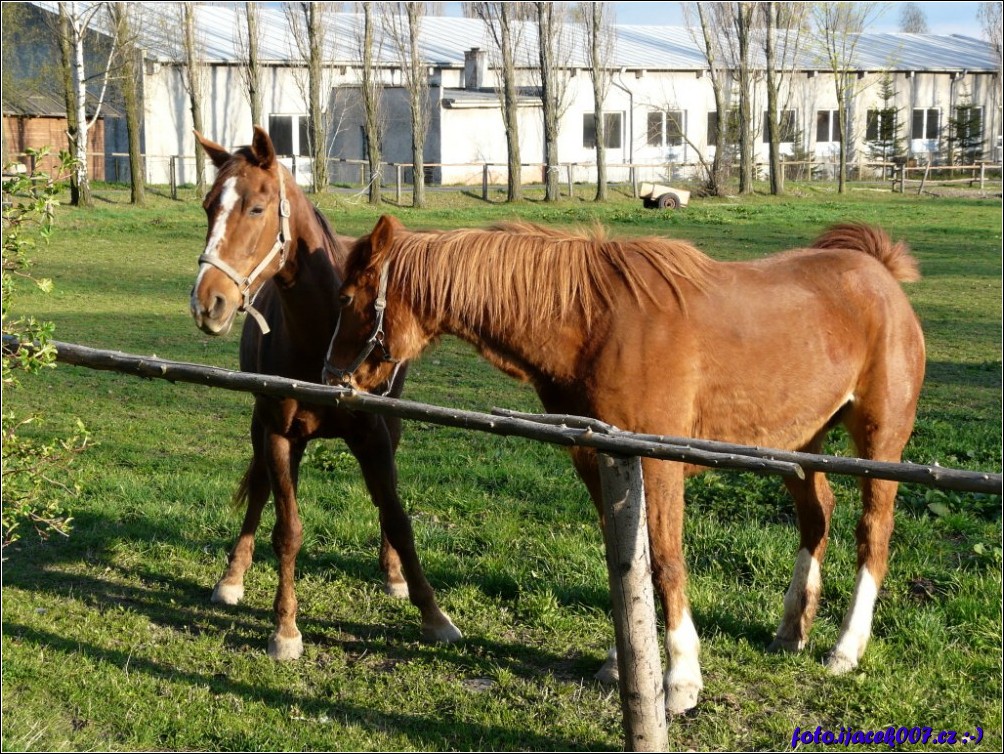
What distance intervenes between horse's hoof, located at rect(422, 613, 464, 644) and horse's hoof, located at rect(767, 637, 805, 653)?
1.41m

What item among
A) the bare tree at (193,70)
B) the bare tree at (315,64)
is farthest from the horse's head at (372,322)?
the bare tree at (193,70)

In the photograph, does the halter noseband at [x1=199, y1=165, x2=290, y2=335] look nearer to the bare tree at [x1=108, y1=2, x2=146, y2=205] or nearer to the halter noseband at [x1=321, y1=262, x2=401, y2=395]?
the halter noseband at [x1=321, y1=262, x2=401, y2=395]

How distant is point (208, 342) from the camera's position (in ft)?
39.5

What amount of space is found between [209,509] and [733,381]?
3661mm

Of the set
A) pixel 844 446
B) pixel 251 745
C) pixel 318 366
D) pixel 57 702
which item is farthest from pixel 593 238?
pixel 844 446

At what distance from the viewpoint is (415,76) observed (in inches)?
1221

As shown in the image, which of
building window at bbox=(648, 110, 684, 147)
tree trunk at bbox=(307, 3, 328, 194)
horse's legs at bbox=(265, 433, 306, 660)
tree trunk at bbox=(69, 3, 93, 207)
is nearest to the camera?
horse's legs at bbox=(265, 433, 306, 660)

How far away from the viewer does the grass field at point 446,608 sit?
13.3 feet

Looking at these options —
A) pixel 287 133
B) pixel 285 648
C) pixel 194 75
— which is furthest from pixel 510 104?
pixel 285 648

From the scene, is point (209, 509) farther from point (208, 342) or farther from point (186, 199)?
point (186, 199)

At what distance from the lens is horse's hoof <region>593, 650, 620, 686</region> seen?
171 inches

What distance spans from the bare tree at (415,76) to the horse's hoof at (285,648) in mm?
25159

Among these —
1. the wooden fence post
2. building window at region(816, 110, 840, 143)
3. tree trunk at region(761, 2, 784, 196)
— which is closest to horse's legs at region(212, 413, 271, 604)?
the wooden fence post

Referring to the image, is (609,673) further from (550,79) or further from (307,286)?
(550,79)
